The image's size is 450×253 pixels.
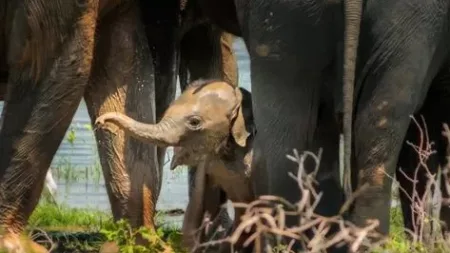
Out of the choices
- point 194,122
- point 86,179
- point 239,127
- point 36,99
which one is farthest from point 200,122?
point 86,179

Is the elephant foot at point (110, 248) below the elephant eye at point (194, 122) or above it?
below

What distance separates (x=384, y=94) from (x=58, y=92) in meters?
1.63

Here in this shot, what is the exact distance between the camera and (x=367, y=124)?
6.73 metres

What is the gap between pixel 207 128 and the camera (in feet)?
25.0

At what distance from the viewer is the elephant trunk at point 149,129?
24.8 ft

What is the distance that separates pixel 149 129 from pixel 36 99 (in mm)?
525

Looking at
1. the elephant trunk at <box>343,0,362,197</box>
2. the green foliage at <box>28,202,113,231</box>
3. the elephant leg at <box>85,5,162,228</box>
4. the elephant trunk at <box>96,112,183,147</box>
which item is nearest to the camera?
the elephant trunk at <box>343,0,362,197</box>

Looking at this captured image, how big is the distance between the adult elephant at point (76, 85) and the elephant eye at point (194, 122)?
19.5 inches

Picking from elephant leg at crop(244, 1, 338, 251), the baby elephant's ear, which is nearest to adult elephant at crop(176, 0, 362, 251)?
elephant leg at crop(244, 1, 338, 251)

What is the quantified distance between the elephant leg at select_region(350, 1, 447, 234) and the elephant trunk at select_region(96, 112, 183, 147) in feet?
3.27

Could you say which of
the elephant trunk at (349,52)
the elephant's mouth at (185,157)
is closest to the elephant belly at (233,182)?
the elephant's mouth at (185,157)

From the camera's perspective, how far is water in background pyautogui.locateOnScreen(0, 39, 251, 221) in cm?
1019

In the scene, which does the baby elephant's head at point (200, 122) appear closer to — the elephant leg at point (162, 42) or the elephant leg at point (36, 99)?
the elephant leg at point (36, 99)

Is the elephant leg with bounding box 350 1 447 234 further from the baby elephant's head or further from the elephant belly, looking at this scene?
the elephant belly
